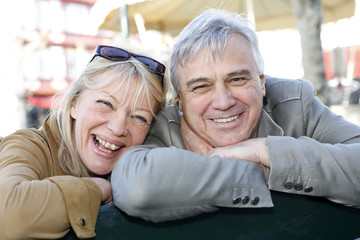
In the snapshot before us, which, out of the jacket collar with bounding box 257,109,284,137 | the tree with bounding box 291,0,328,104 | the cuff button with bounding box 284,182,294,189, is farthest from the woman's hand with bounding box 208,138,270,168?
the tree with bounding box 291,0,328,104

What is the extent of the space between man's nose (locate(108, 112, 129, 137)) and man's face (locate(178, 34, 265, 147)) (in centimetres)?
37

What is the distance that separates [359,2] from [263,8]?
68.1 inches

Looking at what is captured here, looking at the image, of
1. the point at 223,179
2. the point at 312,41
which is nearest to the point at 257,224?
the point at 223,179

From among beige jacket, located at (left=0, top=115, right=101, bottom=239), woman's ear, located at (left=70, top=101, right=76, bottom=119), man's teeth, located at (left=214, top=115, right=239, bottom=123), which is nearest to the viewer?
beige jacket, located at (left=0, top=115, right=101, bottom=239)

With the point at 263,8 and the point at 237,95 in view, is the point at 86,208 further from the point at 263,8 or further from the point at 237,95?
the point at 263,8

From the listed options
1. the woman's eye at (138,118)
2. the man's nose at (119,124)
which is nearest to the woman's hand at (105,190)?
the man's nose at (119,124)

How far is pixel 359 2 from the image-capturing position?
6.56 m

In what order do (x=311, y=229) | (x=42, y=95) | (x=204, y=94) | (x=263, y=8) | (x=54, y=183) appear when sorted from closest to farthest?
(x=54, y=183), (x=311, y=229), (x=204, y=94), (x=263, y=8), (x=42, y=95)

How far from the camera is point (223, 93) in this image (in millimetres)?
1914

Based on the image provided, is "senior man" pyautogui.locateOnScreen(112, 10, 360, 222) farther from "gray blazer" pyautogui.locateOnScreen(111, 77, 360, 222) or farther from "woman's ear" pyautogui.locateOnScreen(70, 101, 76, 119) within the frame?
"woman's ear" pyautogui.locateOnScreen(70, 101, 76, 119)

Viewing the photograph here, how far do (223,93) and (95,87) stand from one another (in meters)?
0.69

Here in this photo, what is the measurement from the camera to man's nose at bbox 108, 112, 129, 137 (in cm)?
187

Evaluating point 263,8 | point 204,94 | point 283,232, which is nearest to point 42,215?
point 283,232

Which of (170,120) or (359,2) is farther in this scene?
(359,2)
